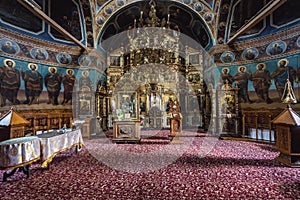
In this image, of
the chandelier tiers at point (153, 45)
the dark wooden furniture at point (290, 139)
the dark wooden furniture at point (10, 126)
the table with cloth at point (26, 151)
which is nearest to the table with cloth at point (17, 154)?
the table with cloth at point (26, 151)

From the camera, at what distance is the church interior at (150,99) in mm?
4062

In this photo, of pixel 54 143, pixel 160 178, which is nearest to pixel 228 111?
pixel 160 178

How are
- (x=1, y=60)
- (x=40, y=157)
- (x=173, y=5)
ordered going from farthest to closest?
1. (x=173, y=5)
2. (x=1, y=60)
3. (x=40, y=157)

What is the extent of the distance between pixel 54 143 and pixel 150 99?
991 cm

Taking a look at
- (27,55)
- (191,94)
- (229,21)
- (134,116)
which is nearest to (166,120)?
(191,94)

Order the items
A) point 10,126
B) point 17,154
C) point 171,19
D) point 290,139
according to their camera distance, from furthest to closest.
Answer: point 171,19 → point 10,126 → point 290,139 → point 17,154

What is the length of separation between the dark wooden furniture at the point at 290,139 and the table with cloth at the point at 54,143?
647 centimetres

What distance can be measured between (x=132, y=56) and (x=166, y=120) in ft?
18.8

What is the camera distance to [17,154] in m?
4.02

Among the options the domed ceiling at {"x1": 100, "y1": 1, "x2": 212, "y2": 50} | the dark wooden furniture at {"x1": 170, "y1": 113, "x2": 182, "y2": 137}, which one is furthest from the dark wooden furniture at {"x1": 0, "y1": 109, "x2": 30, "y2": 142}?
the domed ceiling at {"x1": 100, "y1": 1, "x2": 212, "y2": 50}

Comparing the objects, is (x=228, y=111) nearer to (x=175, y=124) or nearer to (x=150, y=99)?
(x=175, y=124)

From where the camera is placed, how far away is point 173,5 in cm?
1223

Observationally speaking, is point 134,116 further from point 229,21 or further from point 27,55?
point 229,21

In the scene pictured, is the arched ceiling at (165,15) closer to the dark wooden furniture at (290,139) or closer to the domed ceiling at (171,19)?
the domed ceiling at (171,19)
